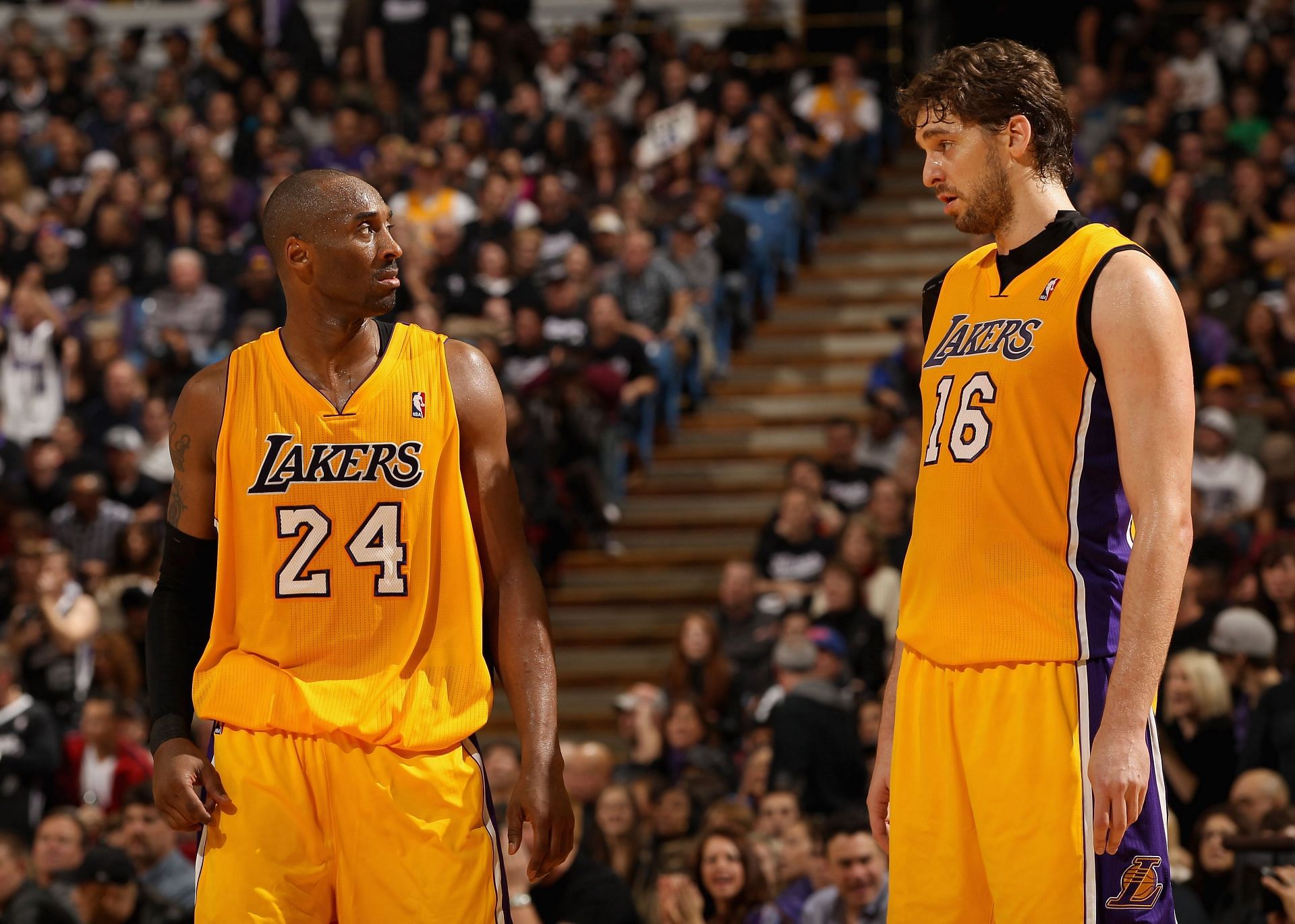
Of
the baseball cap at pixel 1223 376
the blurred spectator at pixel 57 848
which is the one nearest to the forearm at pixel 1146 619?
the blurred spectator at pixel 57 848

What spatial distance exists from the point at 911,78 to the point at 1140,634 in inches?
48.7

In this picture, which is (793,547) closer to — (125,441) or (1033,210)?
(125,441)

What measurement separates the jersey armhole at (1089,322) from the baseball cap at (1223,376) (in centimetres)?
780

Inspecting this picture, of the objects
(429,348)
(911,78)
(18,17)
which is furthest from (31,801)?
(18,17)

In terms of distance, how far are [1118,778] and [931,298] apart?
1140mm

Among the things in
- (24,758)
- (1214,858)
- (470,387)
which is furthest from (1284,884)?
(24,758)

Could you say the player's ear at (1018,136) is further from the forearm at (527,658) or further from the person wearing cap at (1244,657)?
the person wearing cap at (1244,657)

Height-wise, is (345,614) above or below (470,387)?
below

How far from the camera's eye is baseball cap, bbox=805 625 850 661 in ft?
30.5

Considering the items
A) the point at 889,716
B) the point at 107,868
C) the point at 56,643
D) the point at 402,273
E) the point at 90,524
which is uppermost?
the point at 402,273

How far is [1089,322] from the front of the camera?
3.38 metres

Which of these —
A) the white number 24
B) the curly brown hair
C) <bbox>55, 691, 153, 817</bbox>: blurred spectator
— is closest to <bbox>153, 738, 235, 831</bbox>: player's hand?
the white number 24

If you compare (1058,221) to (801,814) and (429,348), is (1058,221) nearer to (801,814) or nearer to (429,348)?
(429,348)

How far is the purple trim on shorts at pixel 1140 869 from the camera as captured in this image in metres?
3.26
